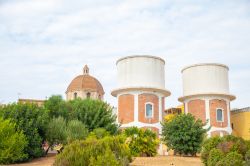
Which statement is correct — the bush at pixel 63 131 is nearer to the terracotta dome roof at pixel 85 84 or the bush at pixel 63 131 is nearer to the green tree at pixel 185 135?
the green tree at pixel 185 135

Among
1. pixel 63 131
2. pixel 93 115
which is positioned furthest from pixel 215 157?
pixel 93 115

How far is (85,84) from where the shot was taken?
54.3 meters

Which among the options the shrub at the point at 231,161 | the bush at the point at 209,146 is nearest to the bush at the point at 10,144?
the bush at the point at 209,146

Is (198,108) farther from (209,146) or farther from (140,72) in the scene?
(209,146)

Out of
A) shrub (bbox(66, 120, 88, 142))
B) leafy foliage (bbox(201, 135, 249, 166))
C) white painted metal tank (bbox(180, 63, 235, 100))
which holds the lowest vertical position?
leafy foliage (bbox(201, 135, 249, 166))

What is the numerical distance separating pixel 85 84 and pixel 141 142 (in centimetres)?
3126

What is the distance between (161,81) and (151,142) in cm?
1336

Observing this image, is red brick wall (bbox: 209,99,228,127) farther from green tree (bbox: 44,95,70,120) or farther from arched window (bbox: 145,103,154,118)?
green tree (bbox: 44,95,70,120)

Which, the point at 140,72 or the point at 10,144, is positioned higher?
the point at 140,72

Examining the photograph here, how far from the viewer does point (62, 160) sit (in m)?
14.6

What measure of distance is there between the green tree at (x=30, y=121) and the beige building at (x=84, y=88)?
26409 mm

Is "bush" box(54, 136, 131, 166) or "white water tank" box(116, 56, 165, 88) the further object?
"white water tank" box(116, 56, 165, 88)

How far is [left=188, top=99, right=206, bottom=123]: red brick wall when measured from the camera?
37978mm

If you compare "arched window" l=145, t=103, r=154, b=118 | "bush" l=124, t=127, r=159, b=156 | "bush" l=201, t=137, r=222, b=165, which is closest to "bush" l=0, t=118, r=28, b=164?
"bush" l=124, t=127, r=159, b=156
